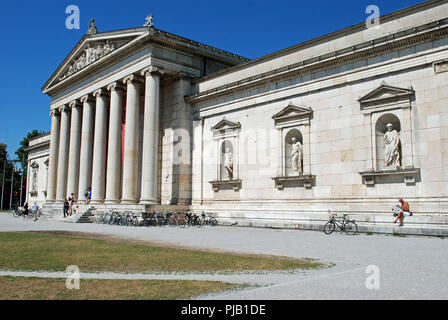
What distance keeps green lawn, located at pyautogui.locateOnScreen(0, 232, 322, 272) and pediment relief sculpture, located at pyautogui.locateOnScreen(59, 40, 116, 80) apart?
94.0 feet

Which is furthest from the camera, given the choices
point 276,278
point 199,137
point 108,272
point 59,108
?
point 59,108

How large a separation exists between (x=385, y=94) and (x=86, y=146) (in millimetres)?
29920

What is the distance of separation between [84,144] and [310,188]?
25432 mm

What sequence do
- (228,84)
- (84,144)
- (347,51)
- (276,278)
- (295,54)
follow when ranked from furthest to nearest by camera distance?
1. (84,144)
2. (228,84)
3. (295,54)
4. (347,51)
5. (276,278)

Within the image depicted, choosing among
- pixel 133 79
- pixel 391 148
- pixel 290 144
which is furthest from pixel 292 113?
pixel 133 79

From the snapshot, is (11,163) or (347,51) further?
(11,163)

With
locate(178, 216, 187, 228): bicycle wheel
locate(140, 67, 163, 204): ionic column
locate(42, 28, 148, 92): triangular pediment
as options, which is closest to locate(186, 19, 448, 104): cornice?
locate(140, 67, 163, 204): ionic column

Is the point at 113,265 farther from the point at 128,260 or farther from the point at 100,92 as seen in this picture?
the point at 100,92

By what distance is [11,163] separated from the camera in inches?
4377

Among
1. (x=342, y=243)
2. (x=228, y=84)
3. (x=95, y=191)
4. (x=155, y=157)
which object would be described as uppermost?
(x=228, y=84)

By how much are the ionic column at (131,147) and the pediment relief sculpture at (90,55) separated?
5.41 m

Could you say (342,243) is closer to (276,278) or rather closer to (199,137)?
(276,278)

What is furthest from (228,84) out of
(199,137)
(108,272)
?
(108,272)

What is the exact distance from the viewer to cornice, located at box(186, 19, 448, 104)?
22703mm
